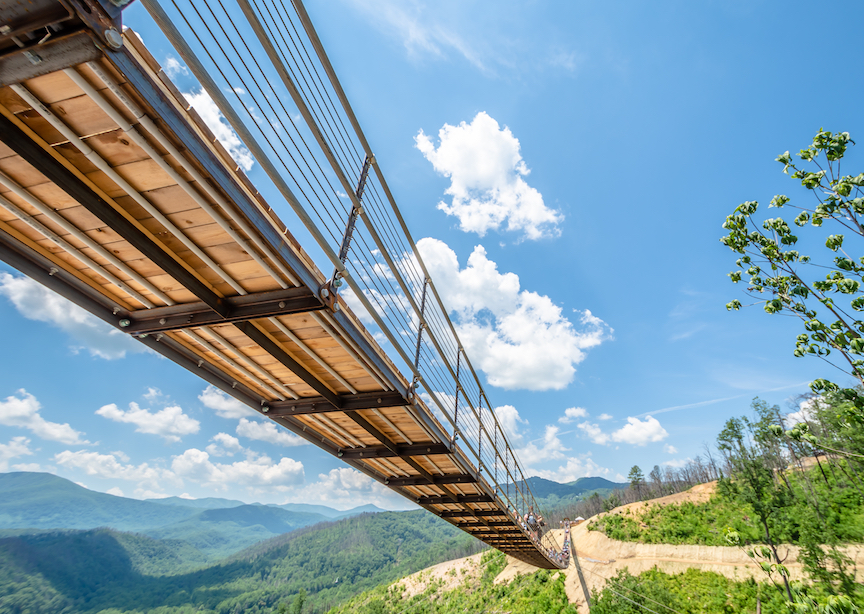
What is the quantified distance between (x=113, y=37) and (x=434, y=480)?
36.6 ft

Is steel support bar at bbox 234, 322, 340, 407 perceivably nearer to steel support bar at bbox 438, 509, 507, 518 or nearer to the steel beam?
the steel beam

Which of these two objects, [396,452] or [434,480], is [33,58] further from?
[434,480]

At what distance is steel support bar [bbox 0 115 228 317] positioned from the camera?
2814mm

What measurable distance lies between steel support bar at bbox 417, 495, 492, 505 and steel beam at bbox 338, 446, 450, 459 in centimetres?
467

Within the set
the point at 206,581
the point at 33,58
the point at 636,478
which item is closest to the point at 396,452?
the point at 33,58

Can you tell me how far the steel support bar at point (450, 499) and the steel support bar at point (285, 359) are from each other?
7744 mm

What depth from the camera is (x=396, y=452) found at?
352 inches

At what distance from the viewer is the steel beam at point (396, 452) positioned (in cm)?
872

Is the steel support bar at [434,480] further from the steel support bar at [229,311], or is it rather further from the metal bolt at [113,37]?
the metal bolt at [113,37]

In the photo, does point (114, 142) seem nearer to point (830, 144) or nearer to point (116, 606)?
point (830, 144)

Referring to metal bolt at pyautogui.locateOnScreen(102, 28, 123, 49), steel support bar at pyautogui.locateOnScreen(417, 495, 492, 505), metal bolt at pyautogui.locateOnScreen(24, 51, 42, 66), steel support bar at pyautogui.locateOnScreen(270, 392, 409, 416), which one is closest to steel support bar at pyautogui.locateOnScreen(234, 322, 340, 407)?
steel support bar at pyautogui.locateOnScreen(270, 392, 409, 416)

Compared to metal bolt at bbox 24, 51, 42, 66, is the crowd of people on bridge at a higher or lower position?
lower

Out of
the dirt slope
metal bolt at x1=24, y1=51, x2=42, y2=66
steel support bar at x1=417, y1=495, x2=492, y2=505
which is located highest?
metal bolt at x1=24, y1=51, x2=42, y2=66

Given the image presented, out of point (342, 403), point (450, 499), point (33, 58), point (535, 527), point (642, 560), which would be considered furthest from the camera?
point (642, 560)
